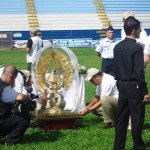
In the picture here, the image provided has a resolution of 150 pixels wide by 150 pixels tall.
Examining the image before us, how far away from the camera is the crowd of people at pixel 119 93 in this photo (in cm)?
491

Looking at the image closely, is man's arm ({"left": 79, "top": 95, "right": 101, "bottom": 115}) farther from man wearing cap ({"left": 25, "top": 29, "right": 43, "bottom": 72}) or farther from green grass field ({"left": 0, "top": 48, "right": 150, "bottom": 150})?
man wearing cap ({"left": 25, "top": 29, "right": 43, "bottom": 72})

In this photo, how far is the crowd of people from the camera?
491 cm

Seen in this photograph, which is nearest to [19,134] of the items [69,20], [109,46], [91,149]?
[91,149]

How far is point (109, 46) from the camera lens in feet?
34.0

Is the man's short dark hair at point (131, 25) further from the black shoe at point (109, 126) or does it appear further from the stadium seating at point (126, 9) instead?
the stadium seating at point (126, 9)

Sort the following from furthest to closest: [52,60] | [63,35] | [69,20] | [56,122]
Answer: [69,20], [63,35], [52,60], [56,122]

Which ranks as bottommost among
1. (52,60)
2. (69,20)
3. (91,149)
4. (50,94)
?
(91,149)

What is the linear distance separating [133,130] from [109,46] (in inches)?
213

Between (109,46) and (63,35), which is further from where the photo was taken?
(63,35)

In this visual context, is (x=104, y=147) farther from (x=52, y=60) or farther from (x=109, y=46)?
(x=109, y=46)

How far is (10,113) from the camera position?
5.88m

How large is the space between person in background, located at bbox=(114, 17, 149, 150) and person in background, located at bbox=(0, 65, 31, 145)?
1255 mm

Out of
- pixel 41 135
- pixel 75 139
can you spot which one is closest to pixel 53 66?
pixel 41 135

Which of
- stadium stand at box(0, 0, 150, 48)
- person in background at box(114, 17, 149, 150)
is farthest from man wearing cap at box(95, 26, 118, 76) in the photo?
stadium stand at box(0, 0, 150, 48)
